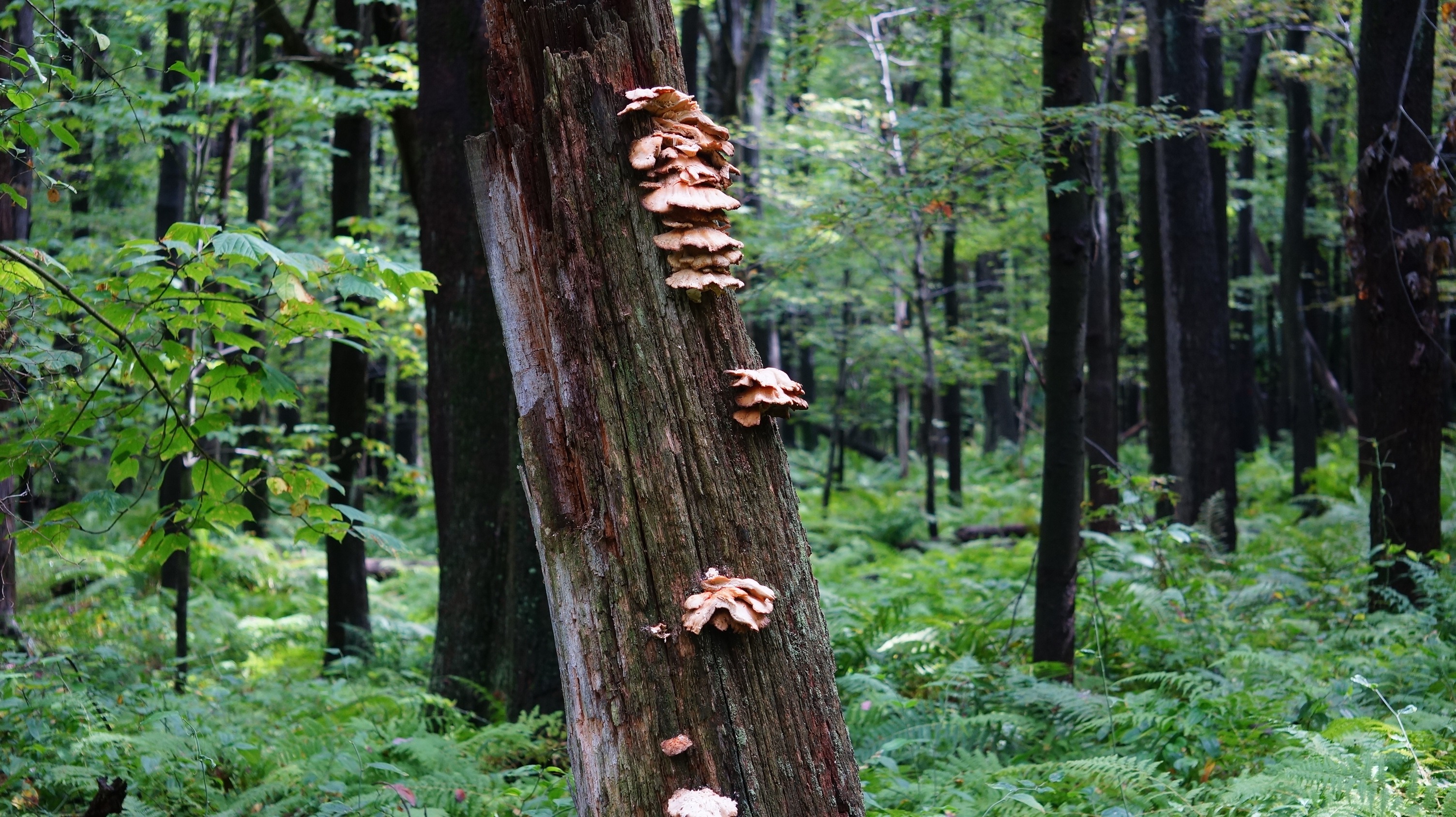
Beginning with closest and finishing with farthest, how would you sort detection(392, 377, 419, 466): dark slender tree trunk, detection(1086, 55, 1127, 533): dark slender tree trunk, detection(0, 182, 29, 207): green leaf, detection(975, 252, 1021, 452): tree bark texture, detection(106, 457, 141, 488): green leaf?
detection(0, 182, 29, 207): green leaf → detection(106, 457, 141, 488): green leaf → detection(1086, 55, 1127, 533): dark slender tree trunk → detection(392, 377, 419, 466): dark slender tree trunk → detection(975, 252, 1021, 452): tree bark texture

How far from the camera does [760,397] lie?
2.04 meters

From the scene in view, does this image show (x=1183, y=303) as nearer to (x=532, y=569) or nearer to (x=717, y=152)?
(x=532, y=569)

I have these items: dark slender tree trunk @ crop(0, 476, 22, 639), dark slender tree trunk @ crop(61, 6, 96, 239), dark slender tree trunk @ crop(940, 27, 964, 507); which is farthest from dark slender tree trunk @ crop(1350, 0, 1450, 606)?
dark slender tree trunk @ crop(61, 6, 96, 239)

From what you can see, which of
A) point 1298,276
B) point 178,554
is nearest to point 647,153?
point 178,554

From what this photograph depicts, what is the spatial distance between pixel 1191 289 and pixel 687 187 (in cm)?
953

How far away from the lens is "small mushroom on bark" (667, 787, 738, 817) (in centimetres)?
183

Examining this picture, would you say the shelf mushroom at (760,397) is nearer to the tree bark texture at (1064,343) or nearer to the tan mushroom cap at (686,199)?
the tan mushroom cap at (686,199)

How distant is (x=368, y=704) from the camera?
5496 millimetres

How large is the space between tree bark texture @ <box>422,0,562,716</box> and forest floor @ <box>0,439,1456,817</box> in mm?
473

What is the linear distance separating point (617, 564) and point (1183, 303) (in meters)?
9.77

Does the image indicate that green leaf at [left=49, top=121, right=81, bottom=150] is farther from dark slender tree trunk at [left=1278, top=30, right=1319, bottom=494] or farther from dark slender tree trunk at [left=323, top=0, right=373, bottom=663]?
dark slender tree trunk at [left=1278, top=30, right=1319, bottom=494]

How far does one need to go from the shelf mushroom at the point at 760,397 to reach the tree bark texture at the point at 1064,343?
3297 mm

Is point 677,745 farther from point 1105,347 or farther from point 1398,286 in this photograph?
point 1105,347

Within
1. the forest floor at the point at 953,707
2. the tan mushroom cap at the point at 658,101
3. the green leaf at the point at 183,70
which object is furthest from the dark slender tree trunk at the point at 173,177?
the tan mushroom cap at the point at 658,101
